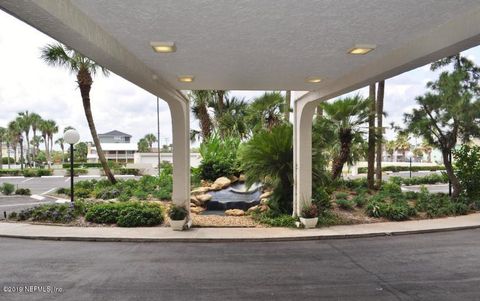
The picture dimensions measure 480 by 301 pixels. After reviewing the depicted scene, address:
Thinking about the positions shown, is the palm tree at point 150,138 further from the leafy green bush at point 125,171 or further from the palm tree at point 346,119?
the palm tree at point 346,119

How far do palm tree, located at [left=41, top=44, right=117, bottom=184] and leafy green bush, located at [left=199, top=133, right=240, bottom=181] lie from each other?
468 cm

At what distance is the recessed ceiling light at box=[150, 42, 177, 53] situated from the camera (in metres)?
4.88

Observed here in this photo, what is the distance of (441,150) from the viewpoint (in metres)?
12.1

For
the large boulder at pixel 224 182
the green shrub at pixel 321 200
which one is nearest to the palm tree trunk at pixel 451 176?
the green shrub at pixel 321 200

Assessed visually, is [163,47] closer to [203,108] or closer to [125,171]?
[203,108]

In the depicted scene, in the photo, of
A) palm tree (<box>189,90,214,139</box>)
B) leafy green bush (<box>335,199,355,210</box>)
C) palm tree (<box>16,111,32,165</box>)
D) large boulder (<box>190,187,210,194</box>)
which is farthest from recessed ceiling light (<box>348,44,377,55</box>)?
palm tree (<box>16,111,32,165</box>)

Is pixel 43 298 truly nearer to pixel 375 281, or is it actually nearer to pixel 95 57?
pixel 95 57

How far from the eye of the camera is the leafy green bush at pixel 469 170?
11.2 meters

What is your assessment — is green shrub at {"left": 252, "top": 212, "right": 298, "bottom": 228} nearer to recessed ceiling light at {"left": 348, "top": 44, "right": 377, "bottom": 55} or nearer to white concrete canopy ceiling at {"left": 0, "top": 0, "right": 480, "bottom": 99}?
white concrete canopy ceiling at {"left": 0, "top": 0, "right": 480, "bottom": 99}

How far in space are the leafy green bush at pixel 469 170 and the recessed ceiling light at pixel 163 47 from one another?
10.6 meters

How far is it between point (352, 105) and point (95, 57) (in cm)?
963

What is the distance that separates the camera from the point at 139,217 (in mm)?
8977

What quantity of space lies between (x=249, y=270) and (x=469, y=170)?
9.36 m

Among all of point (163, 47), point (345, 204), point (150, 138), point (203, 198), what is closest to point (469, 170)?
point (345, 204)
